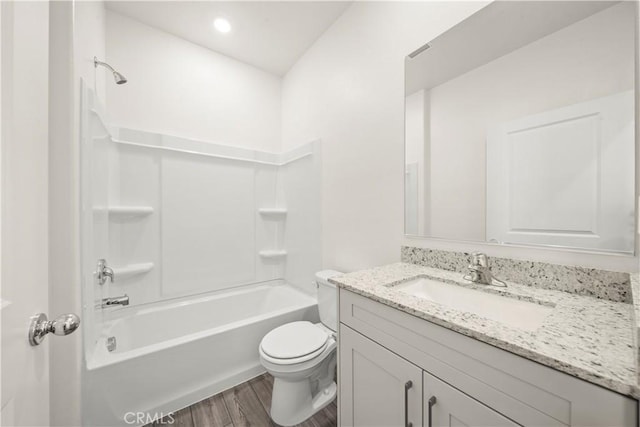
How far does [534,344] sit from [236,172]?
2402 mm

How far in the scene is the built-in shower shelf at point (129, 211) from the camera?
1.81 m

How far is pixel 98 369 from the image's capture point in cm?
125

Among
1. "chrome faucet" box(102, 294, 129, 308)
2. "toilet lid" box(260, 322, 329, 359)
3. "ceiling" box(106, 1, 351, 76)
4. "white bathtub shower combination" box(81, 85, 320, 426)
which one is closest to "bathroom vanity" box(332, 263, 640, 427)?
"toilet lid" box(260, 322, 329, 359)

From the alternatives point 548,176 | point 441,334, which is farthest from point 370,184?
point 441,334

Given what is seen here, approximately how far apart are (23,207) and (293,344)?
4.26ft

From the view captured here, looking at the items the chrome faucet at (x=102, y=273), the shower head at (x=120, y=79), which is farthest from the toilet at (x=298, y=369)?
the shower head at (x=120, y=79)

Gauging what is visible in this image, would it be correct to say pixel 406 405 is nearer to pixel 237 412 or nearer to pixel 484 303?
pixel 484 303

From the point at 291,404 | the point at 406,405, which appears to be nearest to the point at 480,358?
the point at 406,405

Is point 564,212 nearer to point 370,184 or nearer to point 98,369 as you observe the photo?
point 370,184

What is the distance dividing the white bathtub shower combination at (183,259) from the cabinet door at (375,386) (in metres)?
0.92

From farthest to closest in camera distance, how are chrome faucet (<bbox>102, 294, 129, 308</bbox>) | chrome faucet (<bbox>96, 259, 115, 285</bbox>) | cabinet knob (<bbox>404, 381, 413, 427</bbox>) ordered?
chrome faucet (<bbox>102, 294, 129, 308</bbox>), chrome faucet (<bbox>96, 259, 115, 285</bbox>), cabinet knob (<bbox>404, 381, 413, 427</bbox>)

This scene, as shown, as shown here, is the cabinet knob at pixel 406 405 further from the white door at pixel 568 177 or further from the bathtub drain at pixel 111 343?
the bathtub drain at pixel 111 343

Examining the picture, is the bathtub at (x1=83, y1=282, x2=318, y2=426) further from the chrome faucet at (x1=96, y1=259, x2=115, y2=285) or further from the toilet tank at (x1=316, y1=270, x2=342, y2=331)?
the chrome faucet at (x1=96, y1=259, x2=115, y2=285)

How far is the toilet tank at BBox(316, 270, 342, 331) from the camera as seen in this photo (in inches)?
67.0
